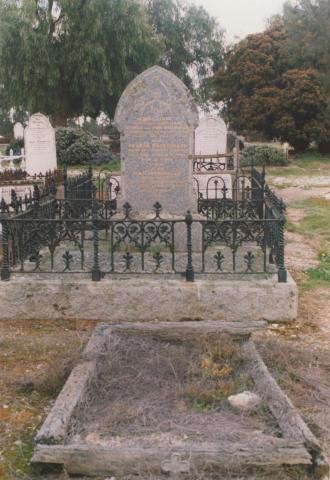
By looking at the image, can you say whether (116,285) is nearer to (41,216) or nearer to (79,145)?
(41,216)

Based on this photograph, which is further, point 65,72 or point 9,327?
point 65,72

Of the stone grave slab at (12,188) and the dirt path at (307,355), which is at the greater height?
the stone grave slab at (12,188)

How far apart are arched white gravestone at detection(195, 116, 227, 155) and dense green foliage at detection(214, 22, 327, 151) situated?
12.0 m

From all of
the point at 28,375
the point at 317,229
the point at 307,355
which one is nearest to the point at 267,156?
the point at 317,229

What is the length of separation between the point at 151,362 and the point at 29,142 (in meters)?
14.7

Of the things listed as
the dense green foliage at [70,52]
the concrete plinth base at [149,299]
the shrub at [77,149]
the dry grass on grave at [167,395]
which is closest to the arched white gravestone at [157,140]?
the concrete plinth base at [149,299]

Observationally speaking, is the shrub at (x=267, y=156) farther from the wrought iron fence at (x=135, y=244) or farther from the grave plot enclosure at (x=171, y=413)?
the grave plot enclosure at (x=171, y=413)

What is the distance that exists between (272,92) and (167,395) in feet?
99.9

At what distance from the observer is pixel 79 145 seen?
89.1 feet

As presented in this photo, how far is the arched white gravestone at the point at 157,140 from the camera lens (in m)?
7.95

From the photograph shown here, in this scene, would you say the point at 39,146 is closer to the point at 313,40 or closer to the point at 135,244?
the point at 135,244

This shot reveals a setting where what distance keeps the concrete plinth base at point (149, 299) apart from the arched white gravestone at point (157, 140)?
1913mm

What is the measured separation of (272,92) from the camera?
32.7 meters

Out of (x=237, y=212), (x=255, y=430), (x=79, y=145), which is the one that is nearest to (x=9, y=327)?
(x=255, y=430)
